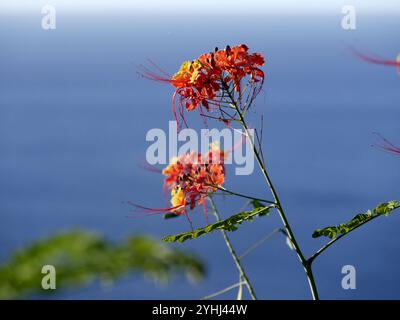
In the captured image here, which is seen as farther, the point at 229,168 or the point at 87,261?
the point at 229,168

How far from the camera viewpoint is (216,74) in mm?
2568

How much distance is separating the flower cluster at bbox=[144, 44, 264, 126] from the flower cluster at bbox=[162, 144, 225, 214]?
0.80ft

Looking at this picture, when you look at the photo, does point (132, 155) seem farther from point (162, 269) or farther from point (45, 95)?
point (162, 269)

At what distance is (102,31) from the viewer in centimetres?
6650

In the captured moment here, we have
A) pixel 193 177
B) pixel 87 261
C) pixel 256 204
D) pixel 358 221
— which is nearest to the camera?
pixel 358 221

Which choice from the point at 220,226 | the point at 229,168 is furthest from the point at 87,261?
the point at 229,168

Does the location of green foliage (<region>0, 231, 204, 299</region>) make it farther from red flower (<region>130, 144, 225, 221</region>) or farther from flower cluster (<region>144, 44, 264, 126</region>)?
flower cluster (<region>144, 44, 264, 126</region>)

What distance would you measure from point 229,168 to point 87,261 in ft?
20.8

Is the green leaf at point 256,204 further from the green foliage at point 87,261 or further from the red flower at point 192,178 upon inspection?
the green foliage at point 87,261

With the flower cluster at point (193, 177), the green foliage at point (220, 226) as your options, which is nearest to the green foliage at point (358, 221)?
the green foliage at point (220, 226)

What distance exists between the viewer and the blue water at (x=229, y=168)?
59.8 feet

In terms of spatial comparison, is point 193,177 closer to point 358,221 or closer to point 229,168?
point 358,221

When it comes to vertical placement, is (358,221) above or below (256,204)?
below
